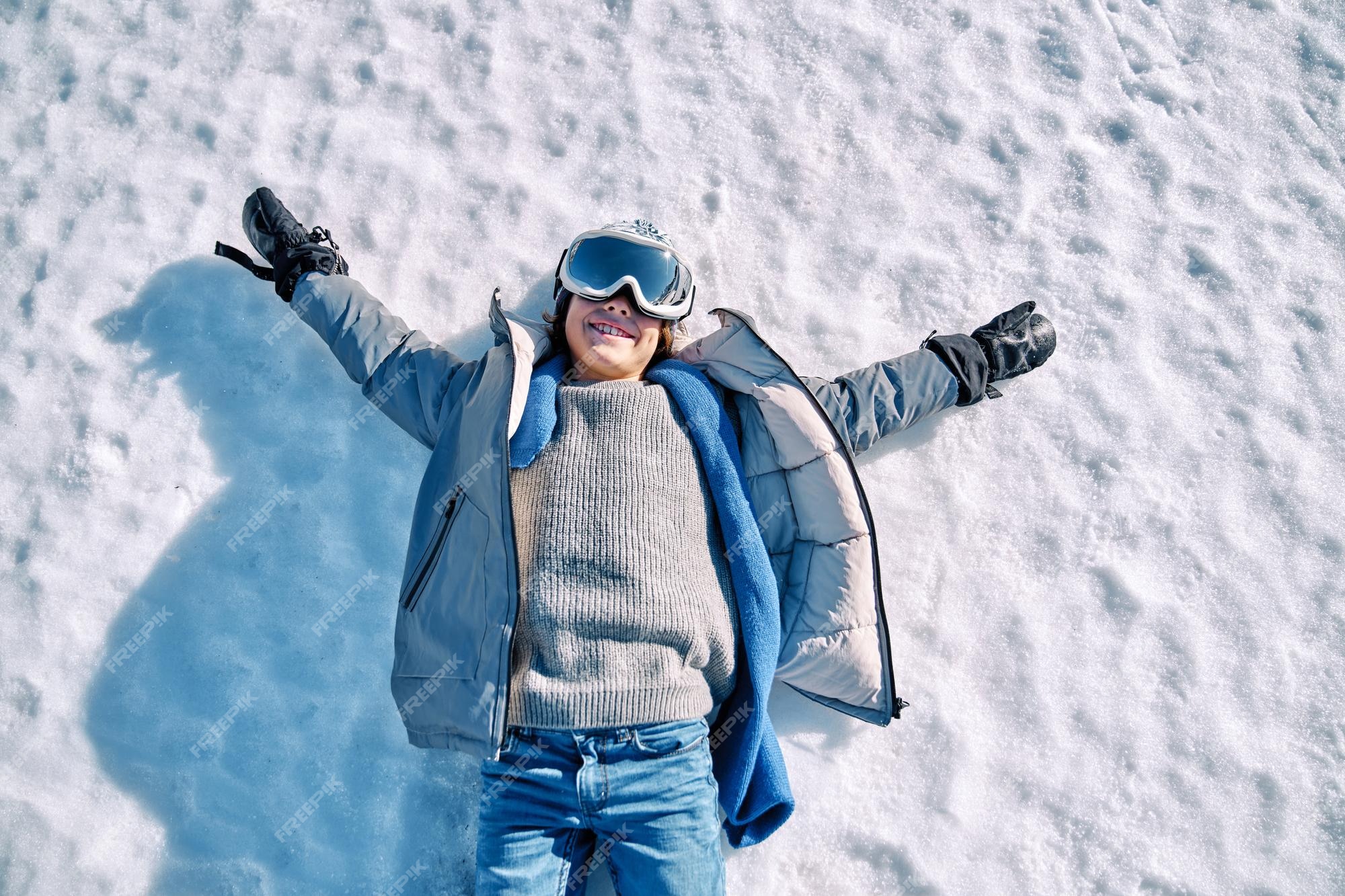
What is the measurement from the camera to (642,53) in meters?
3.28

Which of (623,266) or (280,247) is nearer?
(623,266)

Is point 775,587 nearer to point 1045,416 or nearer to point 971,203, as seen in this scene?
point 1045,416

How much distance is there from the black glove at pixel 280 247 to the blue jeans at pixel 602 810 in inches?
67.9

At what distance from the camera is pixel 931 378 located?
2758mm

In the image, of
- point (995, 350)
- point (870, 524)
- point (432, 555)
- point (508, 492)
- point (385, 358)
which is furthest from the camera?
point (995, 350)

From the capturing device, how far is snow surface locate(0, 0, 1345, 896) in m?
2.66

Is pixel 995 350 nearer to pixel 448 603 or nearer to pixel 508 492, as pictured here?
pixel 508 492

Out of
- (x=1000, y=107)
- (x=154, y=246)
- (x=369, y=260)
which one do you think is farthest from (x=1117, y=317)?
(x=154, y=246)

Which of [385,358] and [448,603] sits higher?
[385,358]

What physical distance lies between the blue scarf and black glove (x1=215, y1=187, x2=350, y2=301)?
937 millimetres

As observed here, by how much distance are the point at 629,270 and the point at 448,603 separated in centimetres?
116

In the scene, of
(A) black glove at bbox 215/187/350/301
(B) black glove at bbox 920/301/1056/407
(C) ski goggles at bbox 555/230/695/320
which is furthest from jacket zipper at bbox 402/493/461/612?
(B) black glove at bbox 920/301/1056/407

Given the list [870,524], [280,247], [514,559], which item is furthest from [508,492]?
[280,247]

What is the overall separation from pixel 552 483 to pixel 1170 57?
9.92 feet
